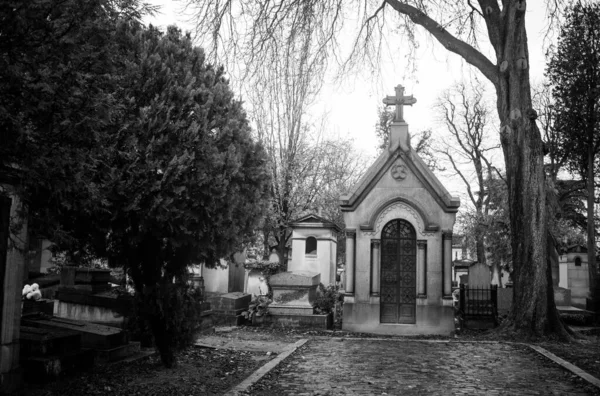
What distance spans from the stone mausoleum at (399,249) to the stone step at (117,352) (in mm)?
6665

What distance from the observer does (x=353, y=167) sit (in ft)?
113

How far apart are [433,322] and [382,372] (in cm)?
616

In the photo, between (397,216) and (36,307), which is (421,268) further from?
(36,307)

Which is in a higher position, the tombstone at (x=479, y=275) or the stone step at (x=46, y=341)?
the tombstone at (x=479, y=275)

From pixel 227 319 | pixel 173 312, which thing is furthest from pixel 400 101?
pixel 173 312

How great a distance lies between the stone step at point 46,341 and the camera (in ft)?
20.1

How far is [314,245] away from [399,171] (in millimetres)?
5778

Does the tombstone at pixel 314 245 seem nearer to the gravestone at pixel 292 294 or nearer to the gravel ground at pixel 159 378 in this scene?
the gravestone at pixel 292 294

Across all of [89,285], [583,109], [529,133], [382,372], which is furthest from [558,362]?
[583,109]

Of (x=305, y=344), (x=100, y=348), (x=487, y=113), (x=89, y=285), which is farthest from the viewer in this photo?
(x=487, y=113)

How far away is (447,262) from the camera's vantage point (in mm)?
13617

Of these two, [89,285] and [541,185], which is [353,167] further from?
[89,285]

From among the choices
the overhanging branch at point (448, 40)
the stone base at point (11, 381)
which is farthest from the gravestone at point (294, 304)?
the stone base at point (11, 381)

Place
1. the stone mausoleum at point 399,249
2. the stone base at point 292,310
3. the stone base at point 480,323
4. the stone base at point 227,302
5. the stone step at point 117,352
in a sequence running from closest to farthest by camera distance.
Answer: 1. the stone step at point 117,352
2. the stone mausoleum at point 399,249
3. the stone base at point 292,310
4. the stone base at point 480,323
5. the stone base at point 227,302
